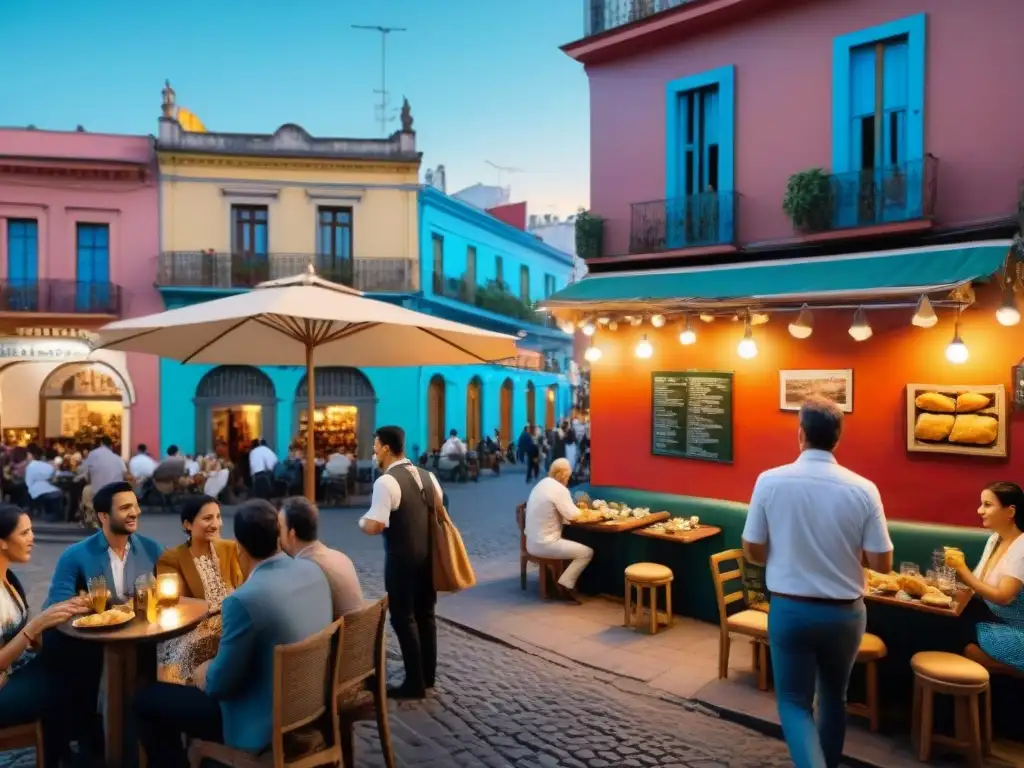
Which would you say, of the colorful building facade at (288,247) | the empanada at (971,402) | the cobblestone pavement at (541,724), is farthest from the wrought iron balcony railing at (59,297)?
the empanada at (971,402)

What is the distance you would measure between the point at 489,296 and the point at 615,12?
15311 millimetres

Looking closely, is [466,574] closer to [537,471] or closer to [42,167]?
[537,471]

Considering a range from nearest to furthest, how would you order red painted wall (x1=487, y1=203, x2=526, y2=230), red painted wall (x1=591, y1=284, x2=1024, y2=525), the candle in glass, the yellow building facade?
1. the candle in glass
2. red painted wall (x1=591, y1=284, x2=1024, y2=525)
3. the yellow building facade
4. red painted wall (x1=487, y1=203, x2=526, y2=230)

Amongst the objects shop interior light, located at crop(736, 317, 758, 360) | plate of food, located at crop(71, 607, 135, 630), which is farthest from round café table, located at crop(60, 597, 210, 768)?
shop interior light, located at crop(736, 317, 758, 360)

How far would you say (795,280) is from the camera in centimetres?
796

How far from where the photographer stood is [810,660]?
366cm

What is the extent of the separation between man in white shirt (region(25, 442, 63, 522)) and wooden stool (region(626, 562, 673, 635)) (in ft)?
36.2

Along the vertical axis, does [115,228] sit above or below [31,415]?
above

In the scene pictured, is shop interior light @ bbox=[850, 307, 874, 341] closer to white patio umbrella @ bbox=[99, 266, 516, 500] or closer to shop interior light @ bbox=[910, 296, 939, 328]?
shop interior light @ bbox=[910, 296, 939, 328]

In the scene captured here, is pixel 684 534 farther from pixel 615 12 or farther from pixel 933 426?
pixel 615 12

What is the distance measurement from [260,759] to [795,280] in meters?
6.79

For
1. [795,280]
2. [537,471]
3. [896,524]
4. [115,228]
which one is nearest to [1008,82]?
[795,280]

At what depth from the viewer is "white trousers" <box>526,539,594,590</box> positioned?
26.8 feet

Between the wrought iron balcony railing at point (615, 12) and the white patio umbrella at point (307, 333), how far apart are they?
580 centimetres
